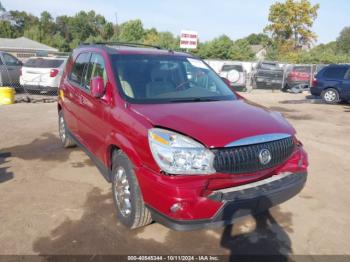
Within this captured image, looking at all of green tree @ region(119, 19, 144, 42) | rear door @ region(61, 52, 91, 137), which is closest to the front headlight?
rear door @ region(61, 52, 91, 137)

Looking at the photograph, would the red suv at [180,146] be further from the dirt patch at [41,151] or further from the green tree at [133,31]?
the green tree at [133,31]

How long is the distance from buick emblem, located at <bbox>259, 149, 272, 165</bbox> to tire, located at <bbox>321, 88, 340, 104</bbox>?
499 inches

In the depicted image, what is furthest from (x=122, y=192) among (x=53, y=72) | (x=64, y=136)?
(x=53, y=72)

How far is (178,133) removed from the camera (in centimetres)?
308

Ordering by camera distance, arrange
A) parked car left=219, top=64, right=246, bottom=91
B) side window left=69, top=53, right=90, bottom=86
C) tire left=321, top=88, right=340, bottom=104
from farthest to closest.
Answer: parked car left=219, top=64, right=246, bottom=91 → tire left=321, top=88, right=340, bottom=104 → side window left=69, top=53, right=90, bottom=86

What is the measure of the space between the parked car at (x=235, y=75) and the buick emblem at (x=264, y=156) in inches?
599

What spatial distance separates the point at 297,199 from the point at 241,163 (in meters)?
1.83

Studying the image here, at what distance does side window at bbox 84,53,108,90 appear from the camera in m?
4.31

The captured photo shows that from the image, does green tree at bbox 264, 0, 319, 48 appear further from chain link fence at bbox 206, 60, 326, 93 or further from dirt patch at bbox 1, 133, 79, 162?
dirt patch at bbox 1, 133, 79, 162

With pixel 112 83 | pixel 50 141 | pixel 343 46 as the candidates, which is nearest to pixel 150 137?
pixel 112 83

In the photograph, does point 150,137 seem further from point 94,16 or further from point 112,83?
point 94,16

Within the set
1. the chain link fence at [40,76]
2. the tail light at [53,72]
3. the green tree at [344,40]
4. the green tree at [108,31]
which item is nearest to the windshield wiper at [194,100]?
the chain link fence at [40,76]

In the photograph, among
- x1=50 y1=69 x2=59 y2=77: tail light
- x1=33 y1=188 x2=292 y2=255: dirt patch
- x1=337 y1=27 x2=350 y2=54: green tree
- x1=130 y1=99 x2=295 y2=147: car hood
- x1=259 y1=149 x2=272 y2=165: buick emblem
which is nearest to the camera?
x1=130 y1=99 x2=295 y2=147: car hood

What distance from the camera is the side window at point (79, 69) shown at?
203 inches
